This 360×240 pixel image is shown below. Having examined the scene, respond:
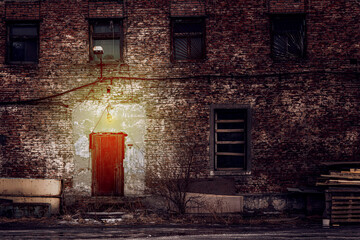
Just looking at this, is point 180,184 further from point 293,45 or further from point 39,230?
point 293,45

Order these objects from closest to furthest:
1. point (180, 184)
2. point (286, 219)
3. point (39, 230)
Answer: point (39, 230) < point (286, 219) < point (180, 184)

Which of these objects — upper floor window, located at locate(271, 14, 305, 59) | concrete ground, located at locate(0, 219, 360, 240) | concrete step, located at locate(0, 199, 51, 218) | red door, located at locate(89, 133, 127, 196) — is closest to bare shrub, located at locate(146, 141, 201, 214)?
red door, located at locate(89, 133, 127, 196)

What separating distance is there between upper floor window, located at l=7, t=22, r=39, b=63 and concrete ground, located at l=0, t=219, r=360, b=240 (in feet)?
16.0

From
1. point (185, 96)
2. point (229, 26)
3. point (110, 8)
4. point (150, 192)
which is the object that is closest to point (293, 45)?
point (229, 26)

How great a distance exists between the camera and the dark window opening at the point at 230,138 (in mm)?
8594

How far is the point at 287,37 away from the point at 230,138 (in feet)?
11.9

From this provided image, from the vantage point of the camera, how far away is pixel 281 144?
8.41 meters

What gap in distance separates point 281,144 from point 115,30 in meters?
6.25

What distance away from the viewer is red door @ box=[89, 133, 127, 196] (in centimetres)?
852

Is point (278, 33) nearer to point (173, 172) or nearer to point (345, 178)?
point (345, 178)

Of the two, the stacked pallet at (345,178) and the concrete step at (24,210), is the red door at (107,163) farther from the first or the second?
the stacked pallet at (345,178)

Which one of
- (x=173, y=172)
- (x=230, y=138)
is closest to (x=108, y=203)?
(x=173, y=172)

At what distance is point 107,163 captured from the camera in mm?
8562

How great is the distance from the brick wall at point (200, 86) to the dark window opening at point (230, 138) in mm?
304
